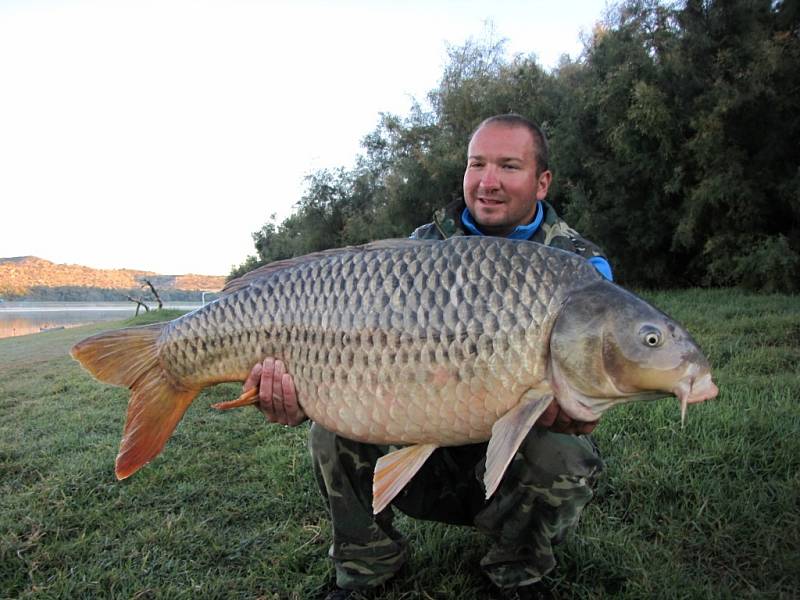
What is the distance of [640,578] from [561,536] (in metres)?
0.29

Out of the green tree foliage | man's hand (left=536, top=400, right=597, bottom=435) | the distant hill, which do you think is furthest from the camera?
the distant hill

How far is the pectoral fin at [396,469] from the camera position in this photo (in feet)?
5.21

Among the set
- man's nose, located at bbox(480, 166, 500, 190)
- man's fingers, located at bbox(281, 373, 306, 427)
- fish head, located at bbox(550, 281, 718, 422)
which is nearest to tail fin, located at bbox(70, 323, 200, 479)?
man's fingers, located at bbox(281, 373, 306, 427)

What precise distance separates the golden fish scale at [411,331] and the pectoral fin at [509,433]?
3 cm

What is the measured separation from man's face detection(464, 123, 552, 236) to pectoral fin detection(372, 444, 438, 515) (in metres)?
1.07

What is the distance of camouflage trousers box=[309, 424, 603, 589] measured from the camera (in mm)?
1853

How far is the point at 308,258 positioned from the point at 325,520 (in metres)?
1.19

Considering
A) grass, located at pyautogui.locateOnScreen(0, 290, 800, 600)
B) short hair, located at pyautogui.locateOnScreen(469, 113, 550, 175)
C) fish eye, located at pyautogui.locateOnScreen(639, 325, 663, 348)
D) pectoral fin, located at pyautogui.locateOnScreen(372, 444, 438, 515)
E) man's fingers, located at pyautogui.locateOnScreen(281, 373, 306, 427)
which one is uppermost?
short hair, located at pyautogui.locateOnScreen(469, 113, 550, 175)

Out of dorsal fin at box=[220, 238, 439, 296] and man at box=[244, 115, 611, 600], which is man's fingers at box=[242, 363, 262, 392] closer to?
man at box=[244, 115, 611, 600]

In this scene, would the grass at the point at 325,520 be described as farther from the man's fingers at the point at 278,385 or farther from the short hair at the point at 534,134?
the short hair at the point at 534,134

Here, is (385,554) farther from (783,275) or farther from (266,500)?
(783,275)

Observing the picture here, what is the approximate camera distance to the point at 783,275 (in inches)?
367

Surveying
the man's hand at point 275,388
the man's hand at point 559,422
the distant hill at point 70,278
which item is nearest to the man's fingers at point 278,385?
the man's hand at point 275,388

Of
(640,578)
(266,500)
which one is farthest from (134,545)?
(640,578)
